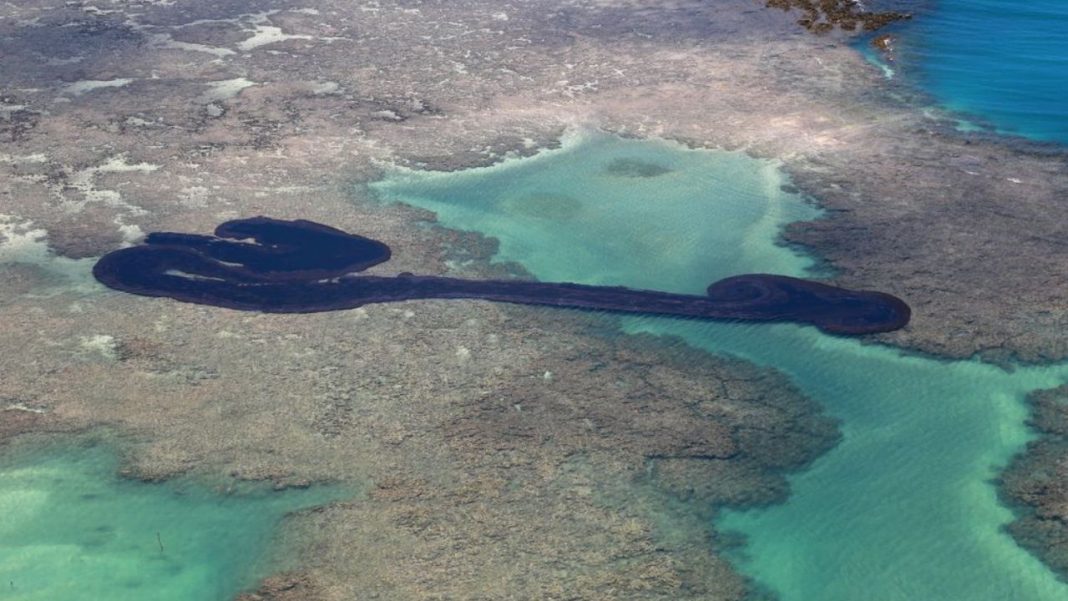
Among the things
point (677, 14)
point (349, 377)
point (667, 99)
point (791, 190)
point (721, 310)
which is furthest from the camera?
point (677, 14)

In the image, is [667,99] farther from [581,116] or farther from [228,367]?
[228,367]

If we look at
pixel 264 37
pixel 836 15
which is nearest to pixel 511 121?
pixel 264 37

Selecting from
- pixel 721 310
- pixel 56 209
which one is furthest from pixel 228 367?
pixel 721 310

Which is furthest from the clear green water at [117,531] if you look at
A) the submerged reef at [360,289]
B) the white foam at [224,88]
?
the white foam at [224,88]

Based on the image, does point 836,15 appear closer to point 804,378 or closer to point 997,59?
point 997,59

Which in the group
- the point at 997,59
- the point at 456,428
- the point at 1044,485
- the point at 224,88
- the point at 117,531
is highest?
the point at 997,59

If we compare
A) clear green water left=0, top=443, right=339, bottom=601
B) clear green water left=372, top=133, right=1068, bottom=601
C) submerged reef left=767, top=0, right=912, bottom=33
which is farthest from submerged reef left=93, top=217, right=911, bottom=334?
submerged reef left=767, top=0, right=912, bottom=33

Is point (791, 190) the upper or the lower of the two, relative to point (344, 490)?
upper
